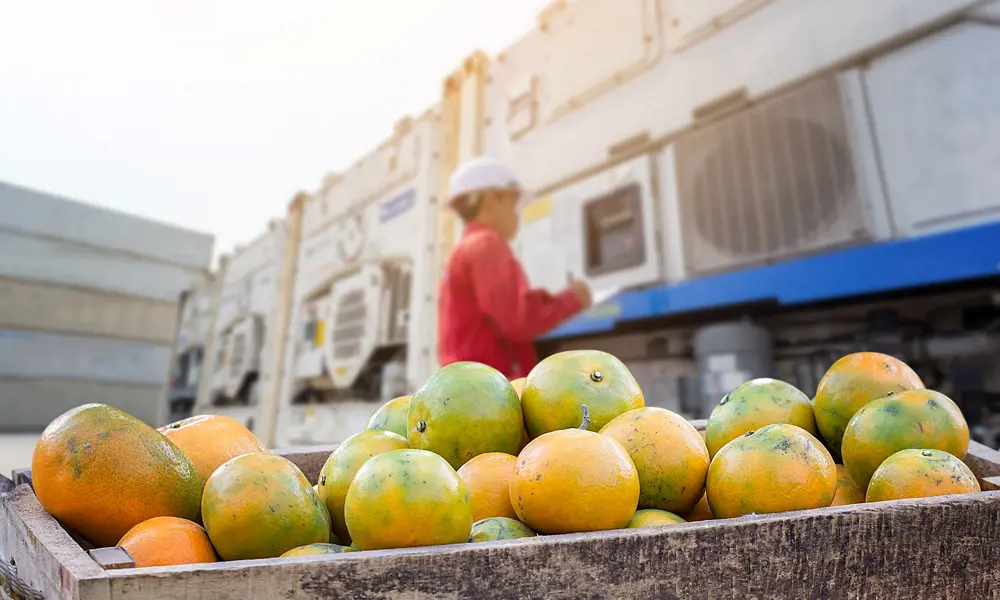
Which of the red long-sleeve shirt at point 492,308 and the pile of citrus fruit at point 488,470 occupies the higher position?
the red long-sleeve shirt at point 492,308

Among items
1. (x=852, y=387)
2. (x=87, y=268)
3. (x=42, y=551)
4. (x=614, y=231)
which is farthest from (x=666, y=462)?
(x=87, y=268)

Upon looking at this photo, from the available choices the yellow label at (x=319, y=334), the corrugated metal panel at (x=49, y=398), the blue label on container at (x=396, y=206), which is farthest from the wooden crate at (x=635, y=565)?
the corrugated metal panel at (x=49, y=398)

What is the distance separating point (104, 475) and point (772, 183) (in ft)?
10.1

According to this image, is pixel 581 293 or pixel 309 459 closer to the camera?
pixel 309 459

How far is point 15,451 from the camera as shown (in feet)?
18.2

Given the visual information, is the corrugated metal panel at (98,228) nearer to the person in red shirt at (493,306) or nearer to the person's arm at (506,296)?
the person in red shirt at (493,306)

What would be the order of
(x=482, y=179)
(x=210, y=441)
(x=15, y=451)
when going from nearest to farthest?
1. (x=210, y=441)
2. (x=482, y=179)
3. (x=15, y=451)

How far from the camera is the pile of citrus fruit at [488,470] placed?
78 centimetres

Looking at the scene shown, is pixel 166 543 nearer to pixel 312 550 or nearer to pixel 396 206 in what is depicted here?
pixel 312 550

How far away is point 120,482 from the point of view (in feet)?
2.77

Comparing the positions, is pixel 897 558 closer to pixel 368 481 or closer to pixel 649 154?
pixel 368 481

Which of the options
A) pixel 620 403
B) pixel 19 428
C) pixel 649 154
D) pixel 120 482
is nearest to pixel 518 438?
pixel 620 403

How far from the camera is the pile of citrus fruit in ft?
2.55

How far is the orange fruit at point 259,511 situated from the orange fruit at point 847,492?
0.79 metres
